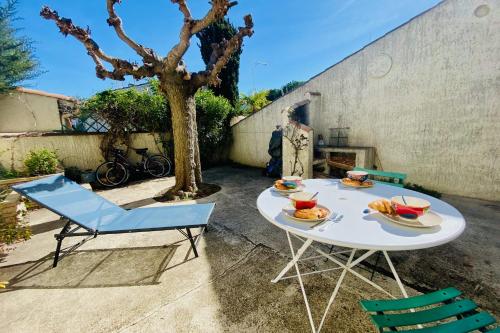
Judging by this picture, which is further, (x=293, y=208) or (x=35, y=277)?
(x=35, y=277)

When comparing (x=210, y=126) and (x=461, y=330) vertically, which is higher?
(x=210, y=126)

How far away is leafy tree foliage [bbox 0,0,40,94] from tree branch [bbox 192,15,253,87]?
7842 millimetres

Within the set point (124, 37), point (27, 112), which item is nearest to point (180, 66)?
point (124, 37)

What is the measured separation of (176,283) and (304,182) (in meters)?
1.68

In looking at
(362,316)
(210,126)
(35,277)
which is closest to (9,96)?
(210,126)

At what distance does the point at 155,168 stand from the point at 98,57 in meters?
3.69

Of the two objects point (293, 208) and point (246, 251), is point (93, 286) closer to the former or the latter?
point (246, 251)

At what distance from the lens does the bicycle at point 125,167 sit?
625cm

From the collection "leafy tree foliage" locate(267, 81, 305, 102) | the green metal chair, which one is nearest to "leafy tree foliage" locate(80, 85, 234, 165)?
the green metal chair

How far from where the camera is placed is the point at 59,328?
1616 mm

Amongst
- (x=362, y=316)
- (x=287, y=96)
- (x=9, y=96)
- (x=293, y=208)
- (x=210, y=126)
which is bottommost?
(x=362, y=316)

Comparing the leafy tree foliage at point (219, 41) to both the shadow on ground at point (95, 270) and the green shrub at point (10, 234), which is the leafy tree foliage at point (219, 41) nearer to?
the green shrub at point (10, 234)

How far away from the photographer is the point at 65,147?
6.20 m

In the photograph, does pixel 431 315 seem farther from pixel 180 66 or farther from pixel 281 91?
pixel 281 91
